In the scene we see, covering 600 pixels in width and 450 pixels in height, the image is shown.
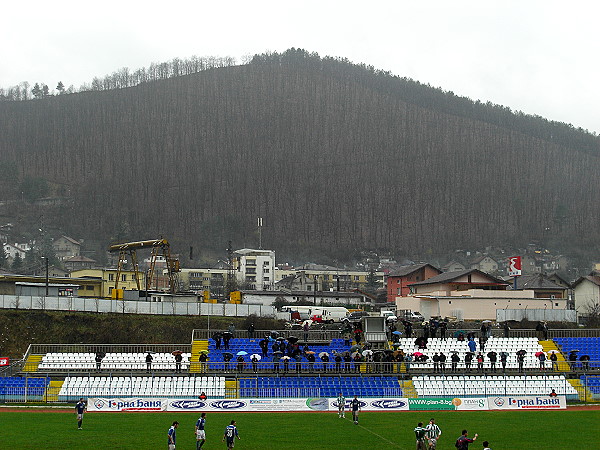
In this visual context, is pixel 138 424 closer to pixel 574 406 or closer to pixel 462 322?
pixel 574 406

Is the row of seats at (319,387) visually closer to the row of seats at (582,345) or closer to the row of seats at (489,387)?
the row of seats at (489,387)

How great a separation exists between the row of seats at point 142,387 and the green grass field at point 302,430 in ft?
20.7

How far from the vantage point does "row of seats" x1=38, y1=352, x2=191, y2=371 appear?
58812mm

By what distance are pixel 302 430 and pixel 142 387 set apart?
1784 centimetres

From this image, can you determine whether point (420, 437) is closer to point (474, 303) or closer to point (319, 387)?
point (319, 387)

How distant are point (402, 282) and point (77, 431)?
9631 cm

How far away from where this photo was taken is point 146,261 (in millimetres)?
197625

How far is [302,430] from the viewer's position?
39062 millimetres

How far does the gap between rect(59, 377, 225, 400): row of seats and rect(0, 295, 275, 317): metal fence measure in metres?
18.8

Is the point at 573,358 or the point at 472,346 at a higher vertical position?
the point at 472,346

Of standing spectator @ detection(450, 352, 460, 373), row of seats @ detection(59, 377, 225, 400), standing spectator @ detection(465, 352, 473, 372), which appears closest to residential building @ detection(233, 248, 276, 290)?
standing spectator @ detection(450, 352, 460, 373)

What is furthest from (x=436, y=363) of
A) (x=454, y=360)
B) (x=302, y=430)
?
(x=302, y=430)

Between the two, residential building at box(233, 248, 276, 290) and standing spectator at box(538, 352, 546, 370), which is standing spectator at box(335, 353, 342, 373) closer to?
standing spectator at box(538, 352, 546, 370)

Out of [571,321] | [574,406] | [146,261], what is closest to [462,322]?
[571,321]
